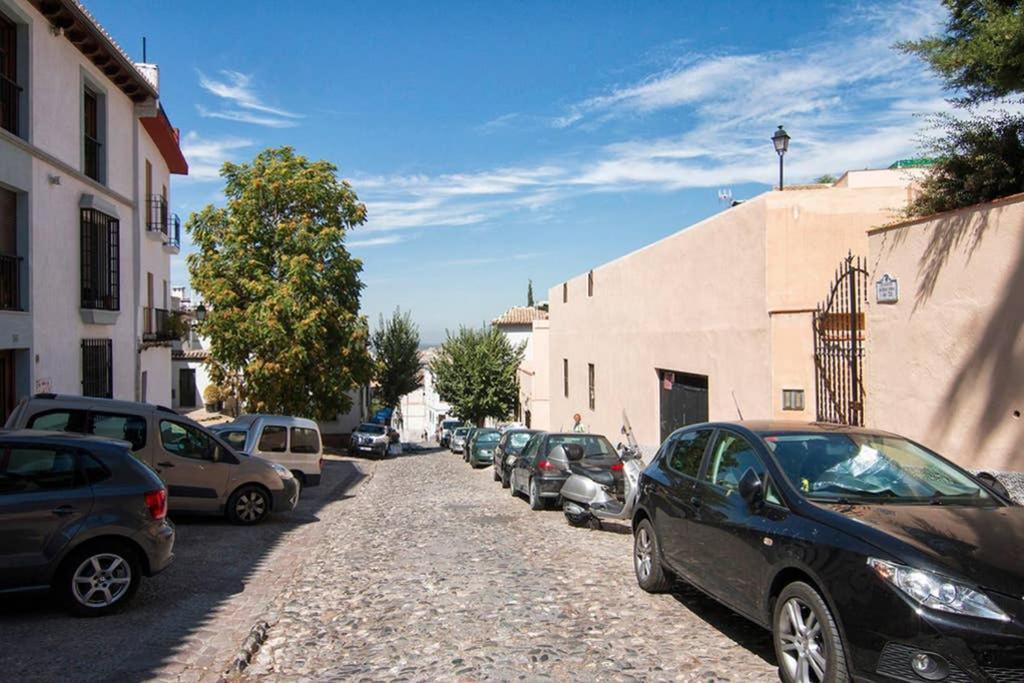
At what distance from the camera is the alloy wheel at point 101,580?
22.5 ft

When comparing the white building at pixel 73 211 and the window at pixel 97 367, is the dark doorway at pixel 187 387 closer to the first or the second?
the white building at pixel 73 211

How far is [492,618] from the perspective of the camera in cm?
696

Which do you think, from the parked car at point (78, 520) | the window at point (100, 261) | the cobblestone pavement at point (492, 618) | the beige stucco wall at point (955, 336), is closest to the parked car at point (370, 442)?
the window at point (100, 261)

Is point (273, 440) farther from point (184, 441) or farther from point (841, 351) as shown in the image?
point (841, 351)

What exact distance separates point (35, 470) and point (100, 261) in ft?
38.7

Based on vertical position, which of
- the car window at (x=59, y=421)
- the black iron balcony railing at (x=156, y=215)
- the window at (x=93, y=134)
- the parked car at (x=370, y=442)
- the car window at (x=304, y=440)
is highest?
the window at (x=93, y=134)

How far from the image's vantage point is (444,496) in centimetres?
1811

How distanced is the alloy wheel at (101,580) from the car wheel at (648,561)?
175 inches

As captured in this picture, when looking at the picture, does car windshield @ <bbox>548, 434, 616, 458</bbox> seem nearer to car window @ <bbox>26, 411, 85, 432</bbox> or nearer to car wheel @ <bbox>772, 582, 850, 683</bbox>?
car window @ <bbox>26, 411, 85, 432</bbox>

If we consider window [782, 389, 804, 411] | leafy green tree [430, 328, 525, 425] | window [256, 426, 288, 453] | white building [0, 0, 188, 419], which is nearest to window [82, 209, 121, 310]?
white building [0, 0, 188, 419]

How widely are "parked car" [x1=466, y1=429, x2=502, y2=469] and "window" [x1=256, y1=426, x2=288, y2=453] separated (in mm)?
13404

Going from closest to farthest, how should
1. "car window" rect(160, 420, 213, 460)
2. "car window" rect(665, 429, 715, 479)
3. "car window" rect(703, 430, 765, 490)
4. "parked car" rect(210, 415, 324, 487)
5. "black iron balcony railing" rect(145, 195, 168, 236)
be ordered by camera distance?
"car window" rect(703, 430, 765, 490) < "car window" rect(665, 429, 715, 479) < "car window" rect(160, 420, 213, 460) < "parked car" rect(210, 415, 324, 487) < "black iron balcony railing" rect(145, 195, 168, 236)

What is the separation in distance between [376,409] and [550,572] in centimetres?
5514

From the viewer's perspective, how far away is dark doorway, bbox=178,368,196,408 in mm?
43531
